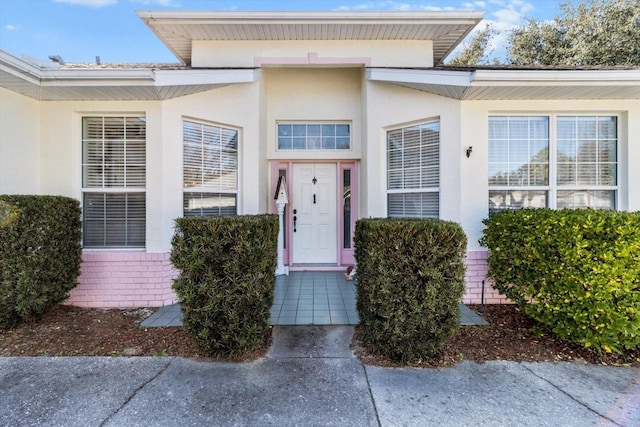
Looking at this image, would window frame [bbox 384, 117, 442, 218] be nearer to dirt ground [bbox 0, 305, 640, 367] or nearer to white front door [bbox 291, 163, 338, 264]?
white front door [bbox 291, 163, 338, 264]

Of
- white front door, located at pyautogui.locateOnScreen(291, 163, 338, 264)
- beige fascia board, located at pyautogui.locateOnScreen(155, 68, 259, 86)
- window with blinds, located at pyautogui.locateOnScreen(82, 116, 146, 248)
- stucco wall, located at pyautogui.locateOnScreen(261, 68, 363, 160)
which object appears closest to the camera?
beige fascia board, located at pyautogui.locateOnScreen(155, 68, 259, 86)

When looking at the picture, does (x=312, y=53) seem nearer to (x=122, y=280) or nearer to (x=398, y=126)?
(x=398, y=126)

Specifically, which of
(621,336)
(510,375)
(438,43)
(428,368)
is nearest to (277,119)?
(438,43)

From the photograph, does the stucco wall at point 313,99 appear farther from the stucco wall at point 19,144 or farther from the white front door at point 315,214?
the stucco wall at point 19,144

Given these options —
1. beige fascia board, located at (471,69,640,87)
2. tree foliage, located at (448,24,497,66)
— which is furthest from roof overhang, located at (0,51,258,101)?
tree foliage, located at (448,24,497,66)

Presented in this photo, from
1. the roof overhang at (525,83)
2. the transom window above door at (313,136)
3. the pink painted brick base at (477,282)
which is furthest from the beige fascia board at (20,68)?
the pink painted brick base at (477,282)

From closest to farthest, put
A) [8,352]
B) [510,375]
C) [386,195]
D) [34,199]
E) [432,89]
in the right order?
[510,375] → [8,352] → [34,199] → [432,89] → [386,195]

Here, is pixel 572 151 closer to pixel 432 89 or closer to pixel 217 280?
pixel 432 89

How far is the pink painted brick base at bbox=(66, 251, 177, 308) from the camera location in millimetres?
4586

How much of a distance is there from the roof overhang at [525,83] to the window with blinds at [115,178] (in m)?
4.46

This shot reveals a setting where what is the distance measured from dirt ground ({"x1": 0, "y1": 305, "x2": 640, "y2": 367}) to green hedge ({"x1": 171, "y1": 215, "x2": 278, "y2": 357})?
0.34 metres

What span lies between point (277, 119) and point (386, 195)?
277 centimetres

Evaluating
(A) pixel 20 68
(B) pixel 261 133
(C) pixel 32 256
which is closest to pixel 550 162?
(B) pixel 261 133

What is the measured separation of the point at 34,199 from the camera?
148 inches
